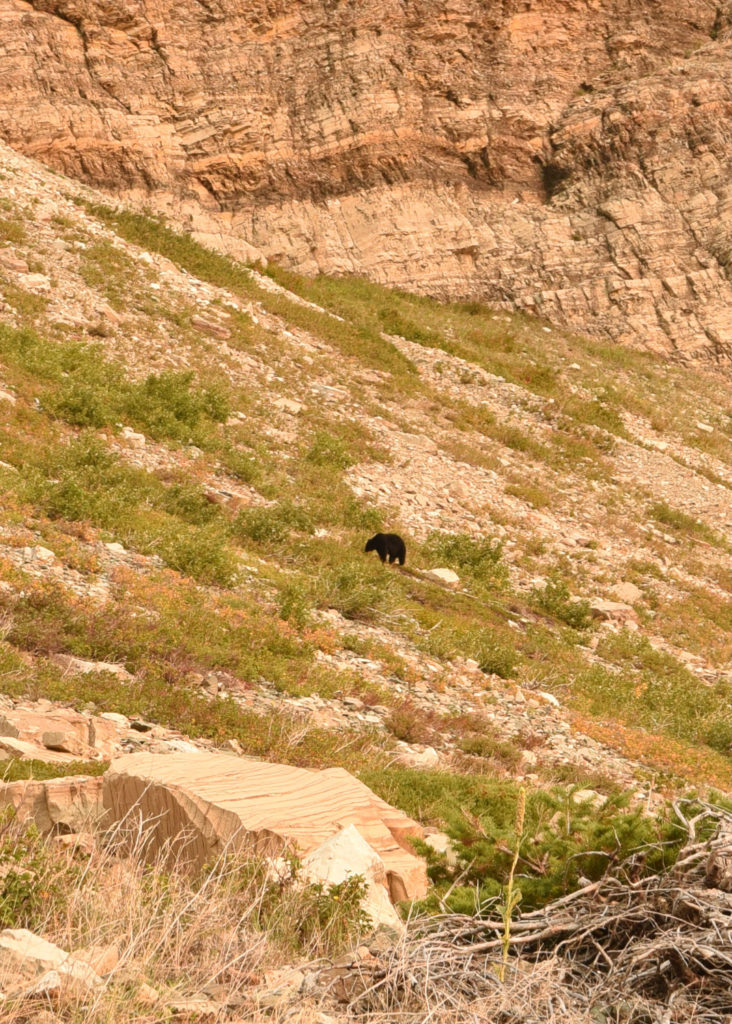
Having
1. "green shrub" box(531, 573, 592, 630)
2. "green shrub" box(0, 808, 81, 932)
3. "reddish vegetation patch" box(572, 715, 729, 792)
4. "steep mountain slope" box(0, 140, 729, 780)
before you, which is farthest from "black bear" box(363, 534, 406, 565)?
"green shrub" box(0, 808, 81, 932)

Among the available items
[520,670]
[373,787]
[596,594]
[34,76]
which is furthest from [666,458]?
[34,76]

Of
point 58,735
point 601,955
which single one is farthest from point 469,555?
point 601,955

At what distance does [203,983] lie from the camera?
3.61 metres

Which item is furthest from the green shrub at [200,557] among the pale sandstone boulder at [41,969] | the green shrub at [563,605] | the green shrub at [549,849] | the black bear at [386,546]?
the pale sandstone boulder at [41,969]

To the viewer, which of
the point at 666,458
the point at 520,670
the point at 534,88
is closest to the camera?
the point at 520,670

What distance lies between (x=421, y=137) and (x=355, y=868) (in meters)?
32.3

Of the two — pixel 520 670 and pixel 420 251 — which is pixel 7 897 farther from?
pixel 420 251

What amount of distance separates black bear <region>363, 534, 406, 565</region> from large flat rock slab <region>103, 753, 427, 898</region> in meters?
7.99

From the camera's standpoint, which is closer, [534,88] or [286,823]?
[286,823]

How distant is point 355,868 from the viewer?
466cm

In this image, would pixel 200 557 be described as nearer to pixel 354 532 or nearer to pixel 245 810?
pixel 354 532

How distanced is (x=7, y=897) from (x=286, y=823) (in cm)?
147

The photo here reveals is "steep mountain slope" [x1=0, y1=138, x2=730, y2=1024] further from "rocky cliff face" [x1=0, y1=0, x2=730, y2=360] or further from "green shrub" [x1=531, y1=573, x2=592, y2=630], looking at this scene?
"rocky cliff face" [x1=0, y1=0, x2=730, y2=360]

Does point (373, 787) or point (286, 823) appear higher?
point (286, 823)
